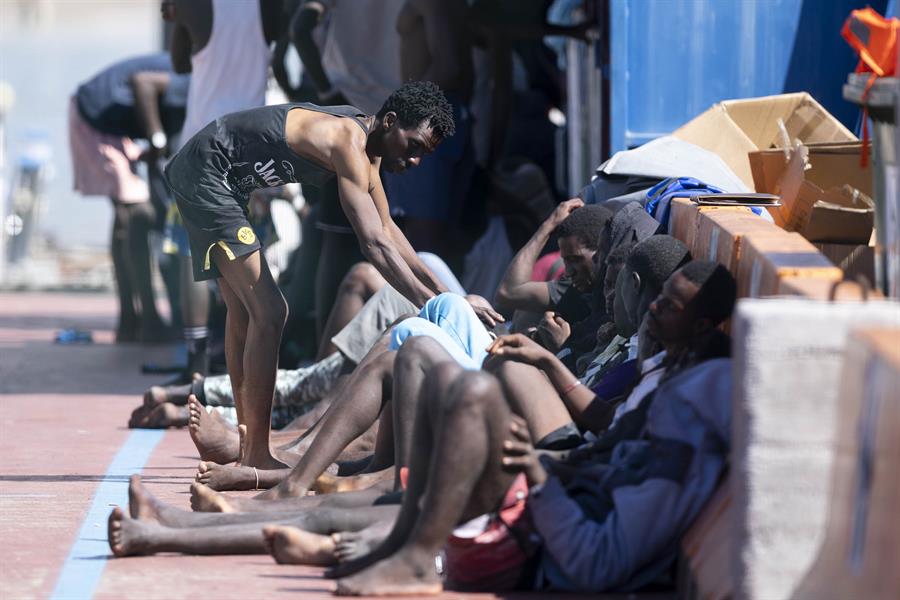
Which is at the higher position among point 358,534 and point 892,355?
point 892,355

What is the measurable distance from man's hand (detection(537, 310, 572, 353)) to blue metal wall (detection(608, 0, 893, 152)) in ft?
9.30

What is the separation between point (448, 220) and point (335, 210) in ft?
2.52

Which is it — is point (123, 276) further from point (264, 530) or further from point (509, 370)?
point (264, 530)

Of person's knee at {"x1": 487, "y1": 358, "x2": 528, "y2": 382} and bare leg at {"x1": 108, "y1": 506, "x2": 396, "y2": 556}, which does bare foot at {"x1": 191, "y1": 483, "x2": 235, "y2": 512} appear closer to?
bare leg at {"x1": 108, "y1": 506, "x2": 396, "y2": 556}

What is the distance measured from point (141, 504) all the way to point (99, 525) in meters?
0.74

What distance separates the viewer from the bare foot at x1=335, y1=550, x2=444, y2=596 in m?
4.65

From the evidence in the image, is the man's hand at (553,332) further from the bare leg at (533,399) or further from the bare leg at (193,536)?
the bare leg at (193,536)

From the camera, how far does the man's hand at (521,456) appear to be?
4.64m

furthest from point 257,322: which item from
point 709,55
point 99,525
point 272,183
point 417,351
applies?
point 709,55

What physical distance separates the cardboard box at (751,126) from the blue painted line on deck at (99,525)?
10.7 ft

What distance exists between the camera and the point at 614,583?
15.5 ft

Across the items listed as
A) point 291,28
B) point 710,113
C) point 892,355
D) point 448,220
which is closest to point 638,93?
point 710,113

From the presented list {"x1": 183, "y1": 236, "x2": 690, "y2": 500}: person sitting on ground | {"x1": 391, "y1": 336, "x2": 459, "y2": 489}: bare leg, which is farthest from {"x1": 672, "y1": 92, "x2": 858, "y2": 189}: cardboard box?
{"x1": 391, "y1": 336, "x2": 459, "y2": 489}: bare leg

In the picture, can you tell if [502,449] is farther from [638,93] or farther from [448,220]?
[448,220]
